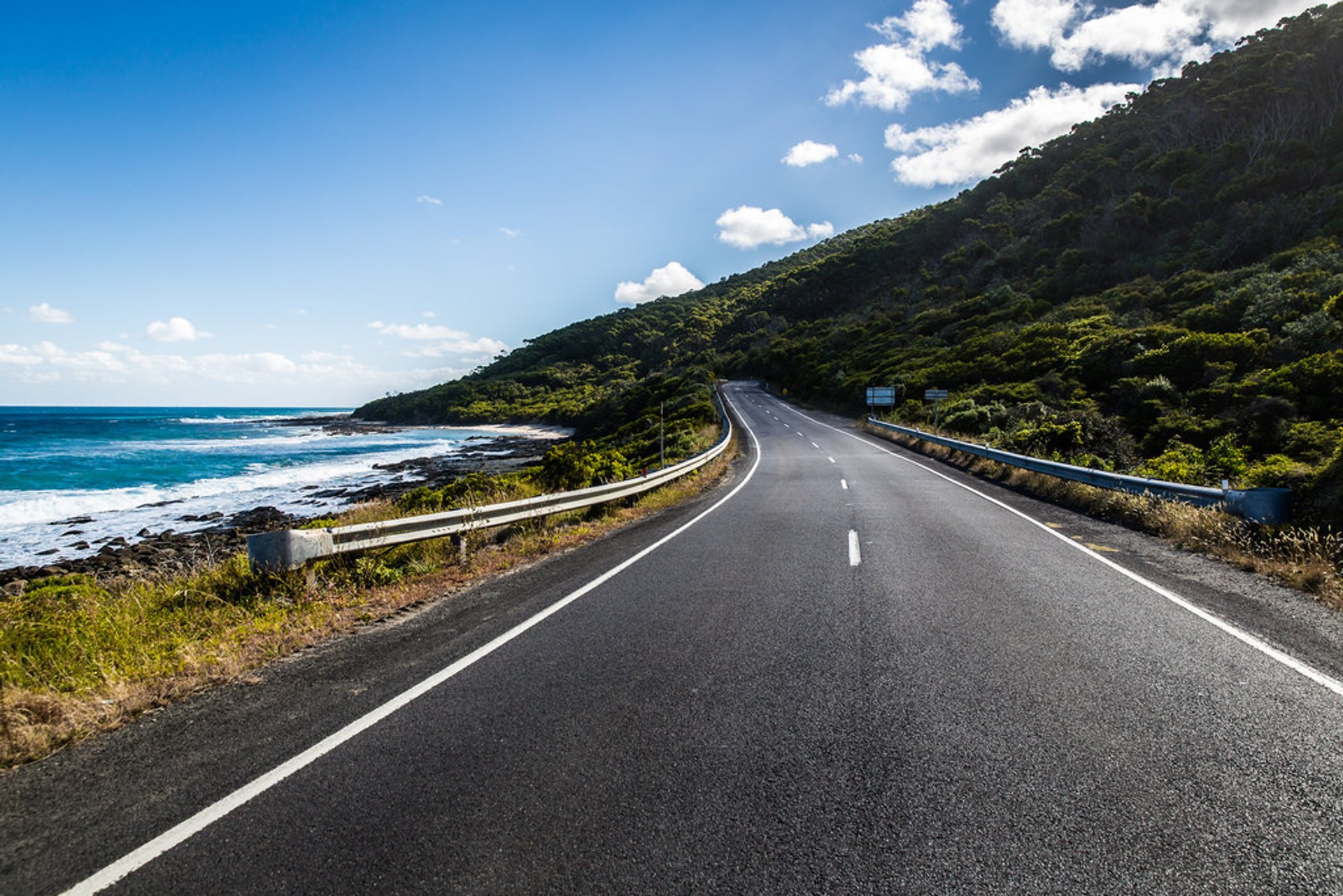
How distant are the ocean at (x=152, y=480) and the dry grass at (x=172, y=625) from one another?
18.5m

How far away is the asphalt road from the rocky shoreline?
5040 mm

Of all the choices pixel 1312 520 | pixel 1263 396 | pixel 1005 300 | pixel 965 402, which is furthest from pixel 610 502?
pixel 1005 300

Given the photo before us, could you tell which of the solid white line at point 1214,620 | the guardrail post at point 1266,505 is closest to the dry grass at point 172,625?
the solid white line at point 1214,620

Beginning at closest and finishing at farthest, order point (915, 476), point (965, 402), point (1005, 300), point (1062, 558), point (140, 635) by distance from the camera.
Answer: point (140, 635) < point (1062, 558) < point (915, 476) < point (965, 402) < point (1005, 300)

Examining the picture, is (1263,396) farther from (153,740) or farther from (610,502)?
(153,740)

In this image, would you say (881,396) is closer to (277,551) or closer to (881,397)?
(881,397)

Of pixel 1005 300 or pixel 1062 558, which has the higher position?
pixel 1005 300

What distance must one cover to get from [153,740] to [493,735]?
1.93 m

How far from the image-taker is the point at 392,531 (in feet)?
22.5

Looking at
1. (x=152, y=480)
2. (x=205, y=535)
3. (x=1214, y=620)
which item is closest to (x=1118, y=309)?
(x=1214, y=620)

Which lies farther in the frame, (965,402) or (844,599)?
(965,402)

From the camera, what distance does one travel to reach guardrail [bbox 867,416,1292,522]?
8031 millimetres

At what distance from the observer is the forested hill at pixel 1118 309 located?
19.4 meters

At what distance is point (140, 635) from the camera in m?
4.86
